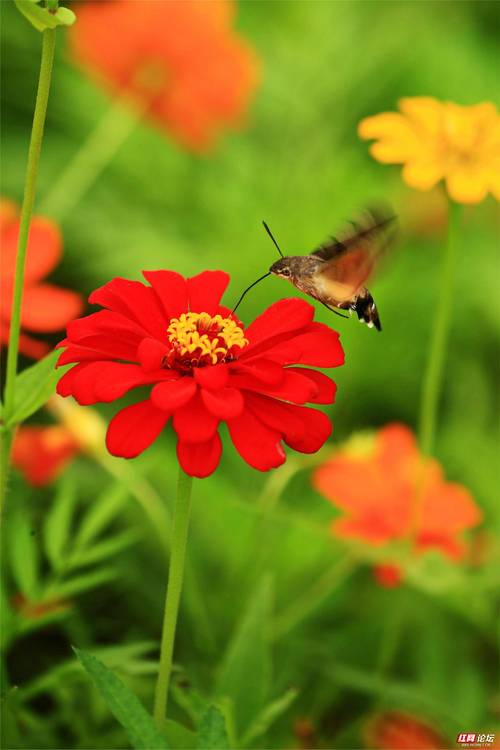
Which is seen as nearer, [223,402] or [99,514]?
[223,402]

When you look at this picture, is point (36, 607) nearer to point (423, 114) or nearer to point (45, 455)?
point (45, 455)

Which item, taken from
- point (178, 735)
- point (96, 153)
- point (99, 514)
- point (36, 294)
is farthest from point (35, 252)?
point (96, 153)

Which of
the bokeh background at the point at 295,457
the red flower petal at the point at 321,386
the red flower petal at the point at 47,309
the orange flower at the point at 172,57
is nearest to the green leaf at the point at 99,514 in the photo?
the bokeh background at the point at 295,457

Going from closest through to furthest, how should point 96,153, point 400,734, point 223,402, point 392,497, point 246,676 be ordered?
point 223,402, point 246,676, point 400,734, point 392,497, point 96,153

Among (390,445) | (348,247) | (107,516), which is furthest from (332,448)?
(348,247)

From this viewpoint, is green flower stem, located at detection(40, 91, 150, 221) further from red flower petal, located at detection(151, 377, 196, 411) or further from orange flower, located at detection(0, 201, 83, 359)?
red flower petal, located at detection(151, 377, 196, 411)

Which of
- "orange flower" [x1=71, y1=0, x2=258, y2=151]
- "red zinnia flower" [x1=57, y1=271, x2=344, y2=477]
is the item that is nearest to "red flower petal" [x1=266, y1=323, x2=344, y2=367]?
"red zinnia flower" [x1=57, y1=271, x2=344, y2=477]

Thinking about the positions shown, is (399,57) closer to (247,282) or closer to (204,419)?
(247,282)
